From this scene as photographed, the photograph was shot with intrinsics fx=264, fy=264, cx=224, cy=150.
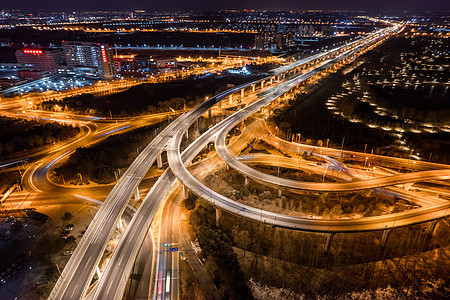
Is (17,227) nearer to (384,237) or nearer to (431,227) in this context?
(384,237)

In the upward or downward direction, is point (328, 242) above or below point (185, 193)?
below

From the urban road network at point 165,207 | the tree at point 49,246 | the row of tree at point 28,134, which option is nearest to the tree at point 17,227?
the tree at point 49,246

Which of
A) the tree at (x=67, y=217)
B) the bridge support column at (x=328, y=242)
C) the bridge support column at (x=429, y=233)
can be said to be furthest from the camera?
the tree at (x=67, y=217)

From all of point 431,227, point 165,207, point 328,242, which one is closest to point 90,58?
point 165,207

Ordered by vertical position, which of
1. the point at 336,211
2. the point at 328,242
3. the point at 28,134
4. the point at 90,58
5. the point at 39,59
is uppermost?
the point at 90,58

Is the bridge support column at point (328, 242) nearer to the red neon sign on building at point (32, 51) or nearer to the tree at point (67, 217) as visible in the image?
the tree at point (67, 217)

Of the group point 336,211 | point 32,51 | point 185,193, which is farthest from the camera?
point 32,51
